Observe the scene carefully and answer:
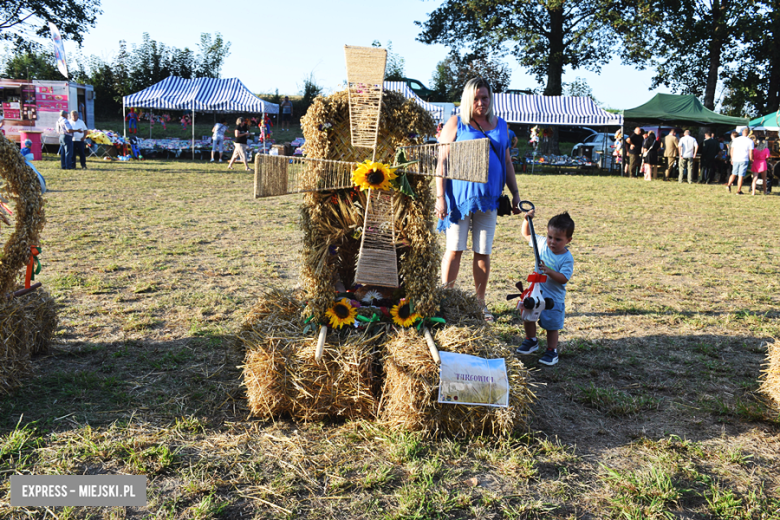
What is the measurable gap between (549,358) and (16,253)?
3584 mm

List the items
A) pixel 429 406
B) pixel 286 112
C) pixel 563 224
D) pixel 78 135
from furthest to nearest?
pixel 286 112, pixel 78 135, pixel 563 224, pixel 429 406

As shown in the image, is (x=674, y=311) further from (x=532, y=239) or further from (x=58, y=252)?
(x=58, y=252)

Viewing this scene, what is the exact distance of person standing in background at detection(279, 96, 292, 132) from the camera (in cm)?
3136

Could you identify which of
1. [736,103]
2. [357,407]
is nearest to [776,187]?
[357,407]

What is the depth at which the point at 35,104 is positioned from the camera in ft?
69.9

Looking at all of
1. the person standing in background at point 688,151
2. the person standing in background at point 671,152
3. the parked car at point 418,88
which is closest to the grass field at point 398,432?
the person standing in background at point 688,151

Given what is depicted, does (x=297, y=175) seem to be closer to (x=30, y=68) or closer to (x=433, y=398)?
(x=433, y=398)

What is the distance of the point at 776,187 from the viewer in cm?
1945

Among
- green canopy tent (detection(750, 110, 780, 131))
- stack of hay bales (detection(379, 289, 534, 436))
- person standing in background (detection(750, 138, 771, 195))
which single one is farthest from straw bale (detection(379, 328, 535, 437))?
green canopy tent (detection(750, 110, 780, 131))

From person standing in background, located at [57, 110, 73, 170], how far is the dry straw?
15307 mm

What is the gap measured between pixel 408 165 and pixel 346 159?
0.45 m

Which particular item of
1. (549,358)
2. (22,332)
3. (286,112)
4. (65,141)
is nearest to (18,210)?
(22,332)

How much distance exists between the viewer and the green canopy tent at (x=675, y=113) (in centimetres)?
2309

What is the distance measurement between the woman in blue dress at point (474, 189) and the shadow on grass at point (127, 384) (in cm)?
181
